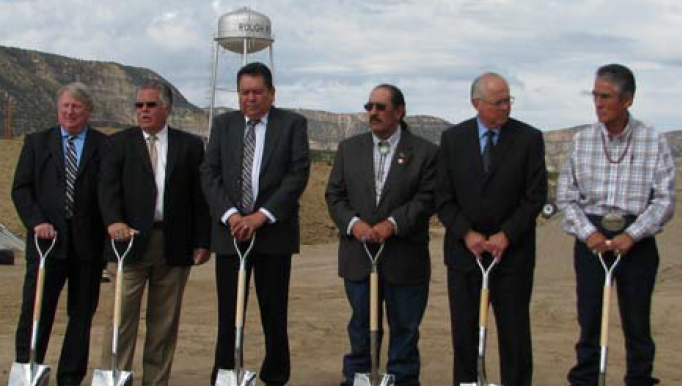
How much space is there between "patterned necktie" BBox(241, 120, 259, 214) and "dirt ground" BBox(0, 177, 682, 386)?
1509mm

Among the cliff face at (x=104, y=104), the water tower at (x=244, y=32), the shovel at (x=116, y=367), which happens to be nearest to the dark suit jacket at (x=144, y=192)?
the shovel at (x=116, y=367)

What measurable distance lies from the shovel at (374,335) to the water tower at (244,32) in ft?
108

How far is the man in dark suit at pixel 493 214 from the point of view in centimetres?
644

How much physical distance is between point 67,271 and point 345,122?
91284 millimetres

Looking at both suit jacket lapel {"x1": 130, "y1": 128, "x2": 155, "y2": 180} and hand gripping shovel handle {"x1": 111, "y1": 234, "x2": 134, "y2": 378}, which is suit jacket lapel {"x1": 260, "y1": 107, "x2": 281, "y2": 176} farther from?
hand gripping shovel handle {"x1": 111, "y1": 234, "x2": 134, "y2": 378}

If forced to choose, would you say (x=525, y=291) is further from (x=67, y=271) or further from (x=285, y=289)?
(x=67, y=271)

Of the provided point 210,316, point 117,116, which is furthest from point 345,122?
point 210,316

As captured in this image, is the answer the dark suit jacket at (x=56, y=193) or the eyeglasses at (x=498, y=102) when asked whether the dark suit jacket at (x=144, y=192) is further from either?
the eyeglasses at (x=498, y=102)

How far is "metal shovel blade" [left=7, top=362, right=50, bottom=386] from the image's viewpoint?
687cm

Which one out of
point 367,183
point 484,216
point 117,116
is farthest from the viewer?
point 117,116

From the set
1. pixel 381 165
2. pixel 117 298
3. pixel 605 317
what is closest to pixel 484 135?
pixel 381 165

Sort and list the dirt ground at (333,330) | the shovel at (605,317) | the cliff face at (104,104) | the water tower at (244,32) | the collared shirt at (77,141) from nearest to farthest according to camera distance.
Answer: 1. the shovel at (605,317)
2. the collared shirt at (77,141)
3. the dirt ground at (333,330)
4. the water tower at (244,32)
5. the cliff face at (104,104)

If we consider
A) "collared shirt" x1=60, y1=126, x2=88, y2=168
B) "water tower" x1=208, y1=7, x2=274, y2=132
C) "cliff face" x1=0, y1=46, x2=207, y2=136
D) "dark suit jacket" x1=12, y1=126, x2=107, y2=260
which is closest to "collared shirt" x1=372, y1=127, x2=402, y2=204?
"dark suit jacket" x1=12, y1=126, x2=107, y2=260

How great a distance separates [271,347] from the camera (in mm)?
7105
